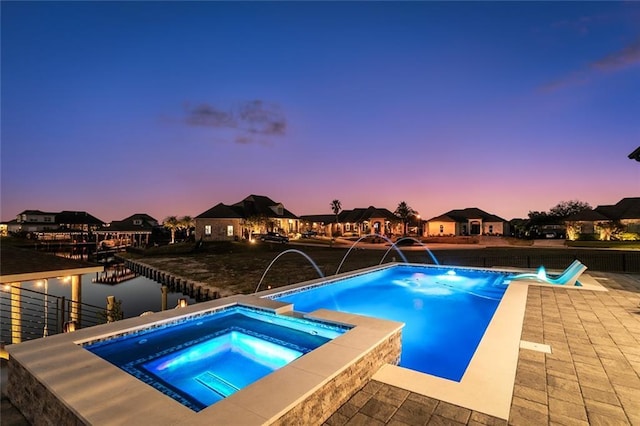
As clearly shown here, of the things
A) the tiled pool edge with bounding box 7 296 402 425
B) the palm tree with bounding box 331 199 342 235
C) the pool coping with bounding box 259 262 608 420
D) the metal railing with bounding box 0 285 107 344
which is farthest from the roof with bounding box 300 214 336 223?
the tiled pool edge with bounding box 7 296 402 425

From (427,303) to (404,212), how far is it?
Answer: 50.1 m

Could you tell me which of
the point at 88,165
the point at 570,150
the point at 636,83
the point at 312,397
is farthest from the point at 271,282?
the point at 88,165

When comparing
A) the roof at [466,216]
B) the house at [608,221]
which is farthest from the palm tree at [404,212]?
the house at [608,221]

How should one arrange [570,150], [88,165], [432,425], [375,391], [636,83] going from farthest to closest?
[88,165] → [570,150] → [636,83] → [375,391] → [432,425]

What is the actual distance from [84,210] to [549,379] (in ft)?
317

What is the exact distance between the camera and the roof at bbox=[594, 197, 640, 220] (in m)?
41.0

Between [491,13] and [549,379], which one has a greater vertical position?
[491,13]

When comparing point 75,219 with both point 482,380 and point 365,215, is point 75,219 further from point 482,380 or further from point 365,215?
point 482,380

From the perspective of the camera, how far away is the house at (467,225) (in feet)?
176

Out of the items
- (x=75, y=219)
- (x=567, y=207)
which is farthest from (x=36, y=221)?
(x=567, y=207)

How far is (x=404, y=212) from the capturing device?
58188 millimetres

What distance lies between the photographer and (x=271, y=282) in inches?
577

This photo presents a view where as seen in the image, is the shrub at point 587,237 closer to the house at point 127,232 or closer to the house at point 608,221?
the house at point 608,221

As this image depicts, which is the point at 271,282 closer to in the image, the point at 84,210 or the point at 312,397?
the point at 312,397
